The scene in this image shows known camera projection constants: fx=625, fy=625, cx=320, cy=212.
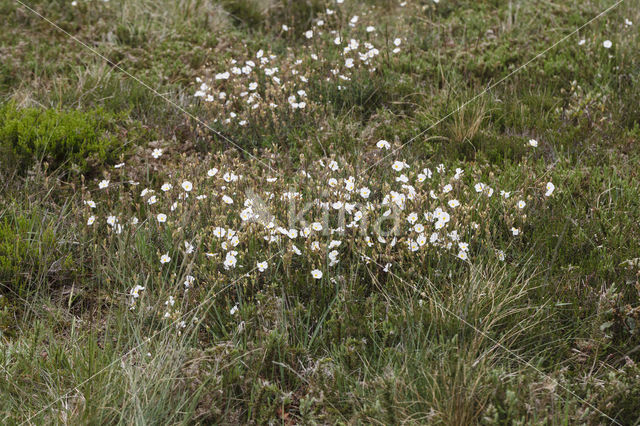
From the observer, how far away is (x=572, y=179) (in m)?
4.27

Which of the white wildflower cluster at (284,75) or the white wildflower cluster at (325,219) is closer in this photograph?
the white wildflower cluster at (325,219)

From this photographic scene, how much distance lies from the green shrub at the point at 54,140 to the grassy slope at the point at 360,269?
0.42 ft

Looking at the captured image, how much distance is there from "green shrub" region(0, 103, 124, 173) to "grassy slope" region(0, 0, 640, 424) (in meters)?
0.13

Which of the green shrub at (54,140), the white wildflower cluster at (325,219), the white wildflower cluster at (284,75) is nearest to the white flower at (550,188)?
the white wildflower cluster at (325,219)

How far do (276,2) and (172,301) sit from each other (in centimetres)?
495

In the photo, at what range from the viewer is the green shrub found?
4.62 metres

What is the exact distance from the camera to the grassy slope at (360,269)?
2.75 metres

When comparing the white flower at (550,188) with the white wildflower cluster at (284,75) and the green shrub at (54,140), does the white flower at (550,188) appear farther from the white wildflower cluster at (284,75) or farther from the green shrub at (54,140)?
the green shrub at (54,140)

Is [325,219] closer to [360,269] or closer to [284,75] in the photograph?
[360,269]

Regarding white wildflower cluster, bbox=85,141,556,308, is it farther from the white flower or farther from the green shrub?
the green shrub

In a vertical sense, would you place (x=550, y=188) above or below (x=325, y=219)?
above

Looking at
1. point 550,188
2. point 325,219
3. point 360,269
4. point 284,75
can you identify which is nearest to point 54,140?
point 284,75

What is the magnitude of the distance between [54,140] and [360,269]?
8.54 ft

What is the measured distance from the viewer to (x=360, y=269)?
3.59m
